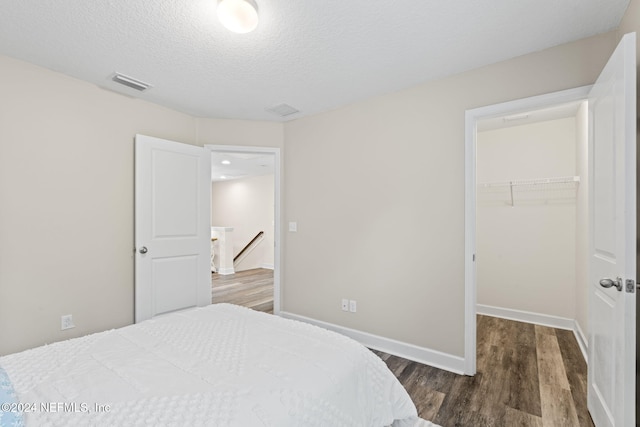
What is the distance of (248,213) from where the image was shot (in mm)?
8250

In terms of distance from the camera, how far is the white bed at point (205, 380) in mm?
925

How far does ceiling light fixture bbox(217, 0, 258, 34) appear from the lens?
1546 mm

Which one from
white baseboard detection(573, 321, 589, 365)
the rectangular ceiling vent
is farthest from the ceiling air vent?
white baseboard detection(573, 321, 589, 365)

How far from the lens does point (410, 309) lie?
2658 millimetres

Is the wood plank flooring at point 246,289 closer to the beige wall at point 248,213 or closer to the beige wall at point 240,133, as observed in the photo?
the beige wall at point 248,213

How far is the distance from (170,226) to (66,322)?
1.12 meters

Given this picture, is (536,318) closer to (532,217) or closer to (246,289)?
(532,217)

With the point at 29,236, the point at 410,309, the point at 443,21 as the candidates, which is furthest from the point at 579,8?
the point at 29,236

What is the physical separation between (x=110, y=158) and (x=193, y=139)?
2.99 ft

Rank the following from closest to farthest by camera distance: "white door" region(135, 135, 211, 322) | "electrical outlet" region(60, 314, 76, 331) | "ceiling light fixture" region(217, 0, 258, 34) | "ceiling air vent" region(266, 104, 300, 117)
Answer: "ceiling light fixture" region(217, 0, 258, 34), "electrical outlet" region(60, 314, 76, 331), "white door" region(135, 135, 211, 322), "ceiling air vent" region(266, 104, 300, 117)

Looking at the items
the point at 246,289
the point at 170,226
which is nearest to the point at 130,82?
the point at 170,226

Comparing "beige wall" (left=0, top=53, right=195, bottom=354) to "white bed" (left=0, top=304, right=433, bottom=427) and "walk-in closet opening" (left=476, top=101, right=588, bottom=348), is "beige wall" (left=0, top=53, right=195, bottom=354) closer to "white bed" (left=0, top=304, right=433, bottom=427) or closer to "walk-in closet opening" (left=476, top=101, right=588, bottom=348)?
"white bed" (left=0, top=304, right=433, bottom=427)

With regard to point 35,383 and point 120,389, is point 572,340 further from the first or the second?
point 35,383

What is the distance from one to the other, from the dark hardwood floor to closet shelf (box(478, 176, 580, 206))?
146cm
